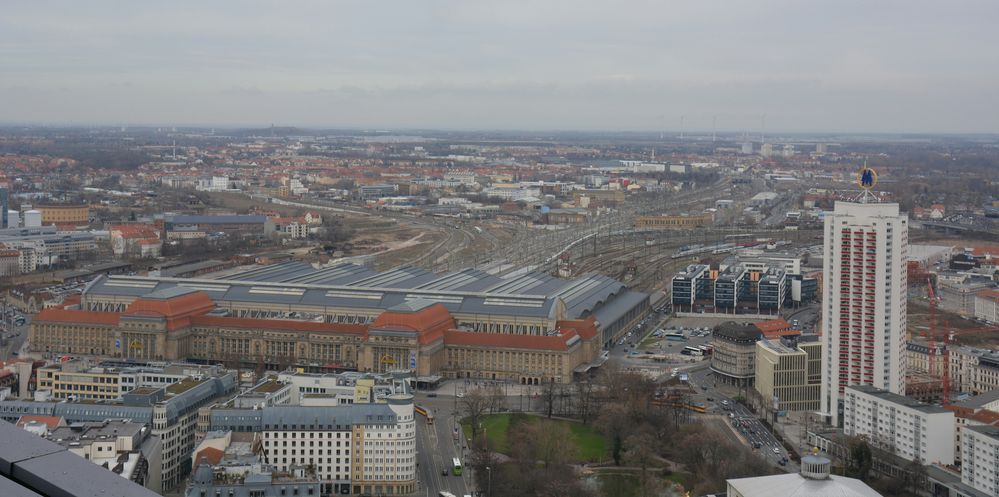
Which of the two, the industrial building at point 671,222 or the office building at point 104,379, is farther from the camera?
the industrial building at point 671,222

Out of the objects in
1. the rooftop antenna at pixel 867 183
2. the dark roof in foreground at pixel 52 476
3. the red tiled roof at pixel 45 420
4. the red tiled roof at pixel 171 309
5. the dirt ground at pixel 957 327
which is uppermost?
the dark roof in foreground at pixel 52 476

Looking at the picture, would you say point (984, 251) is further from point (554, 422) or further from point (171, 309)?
point (171, 309)

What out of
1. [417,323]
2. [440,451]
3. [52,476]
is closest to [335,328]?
[417,323]

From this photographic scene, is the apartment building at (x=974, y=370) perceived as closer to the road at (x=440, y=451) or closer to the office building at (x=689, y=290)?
the office building at (x=689, y=290)

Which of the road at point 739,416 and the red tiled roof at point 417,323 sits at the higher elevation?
the red tiled roof at point 417,323

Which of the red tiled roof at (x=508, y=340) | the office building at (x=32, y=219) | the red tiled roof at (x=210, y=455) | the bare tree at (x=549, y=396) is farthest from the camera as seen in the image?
the office building at (x=32, y=219)

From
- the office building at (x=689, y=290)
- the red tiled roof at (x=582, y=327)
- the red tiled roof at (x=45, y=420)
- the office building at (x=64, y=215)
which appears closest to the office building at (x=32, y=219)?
the office building at (x=64, y=215)

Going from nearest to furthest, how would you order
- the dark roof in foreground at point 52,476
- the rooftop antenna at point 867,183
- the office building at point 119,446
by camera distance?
1. the dark roof in foreground at point 52,476
2. the office building at point 119,446
3. the rooftop antenna at point 867,183
